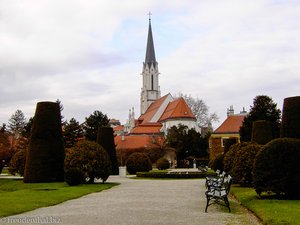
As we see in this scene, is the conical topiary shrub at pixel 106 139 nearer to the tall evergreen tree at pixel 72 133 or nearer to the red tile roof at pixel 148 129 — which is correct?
the tall evergreen tree at pixel 72 133

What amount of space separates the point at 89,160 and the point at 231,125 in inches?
1482

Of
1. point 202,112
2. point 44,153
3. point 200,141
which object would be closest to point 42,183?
point 44,153

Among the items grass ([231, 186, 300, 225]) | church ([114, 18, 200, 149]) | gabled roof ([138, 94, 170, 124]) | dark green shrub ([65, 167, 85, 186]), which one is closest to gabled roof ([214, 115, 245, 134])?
church ([114, 18, 200, 149])

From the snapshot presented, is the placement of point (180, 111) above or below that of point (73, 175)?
above

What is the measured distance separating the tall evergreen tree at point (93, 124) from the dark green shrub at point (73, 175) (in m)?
29.3

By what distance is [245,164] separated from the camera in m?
19.6

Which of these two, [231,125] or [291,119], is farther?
[231,125]

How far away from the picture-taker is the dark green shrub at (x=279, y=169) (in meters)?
13.8

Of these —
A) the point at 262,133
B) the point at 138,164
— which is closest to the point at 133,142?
the point at 138,164

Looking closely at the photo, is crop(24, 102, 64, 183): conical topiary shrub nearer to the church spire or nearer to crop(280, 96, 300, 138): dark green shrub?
crop(280, 96, 300, 138): dark green shrub

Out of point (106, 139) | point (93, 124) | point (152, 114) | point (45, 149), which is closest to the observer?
point (45, 149)

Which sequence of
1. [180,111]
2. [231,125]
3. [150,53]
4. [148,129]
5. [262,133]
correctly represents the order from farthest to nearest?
[150,53], [148,129], [180,111], [231,125], [262,133]

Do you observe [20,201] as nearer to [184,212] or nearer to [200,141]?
[184,212]

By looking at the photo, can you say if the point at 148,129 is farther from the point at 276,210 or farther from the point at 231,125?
the point at 276,210
